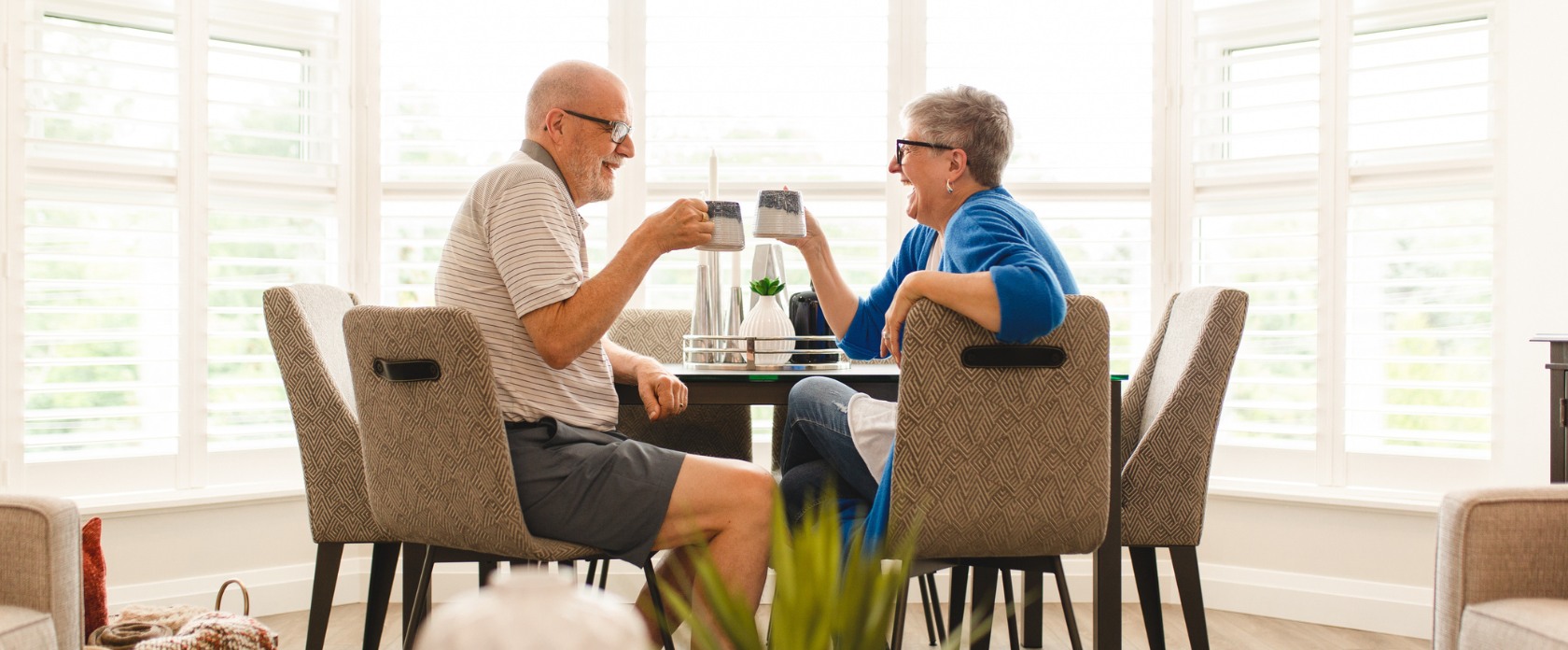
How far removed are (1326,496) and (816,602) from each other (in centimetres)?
314

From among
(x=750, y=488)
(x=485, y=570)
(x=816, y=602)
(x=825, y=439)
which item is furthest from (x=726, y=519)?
(x=816, y=602)

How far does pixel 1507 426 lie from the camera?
10.0ft

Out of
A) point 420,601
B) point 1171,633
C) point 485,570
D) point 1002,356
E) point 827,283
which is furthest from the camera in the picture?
point 1171,633

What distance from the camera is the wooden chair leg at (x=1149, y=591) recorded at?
7.38 feet

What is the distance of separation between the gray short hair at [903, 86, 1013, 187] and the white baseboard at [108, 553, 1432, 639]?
162 centimetres

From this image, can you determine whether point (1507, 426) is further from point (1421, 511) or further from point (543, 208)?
point (543, 208)

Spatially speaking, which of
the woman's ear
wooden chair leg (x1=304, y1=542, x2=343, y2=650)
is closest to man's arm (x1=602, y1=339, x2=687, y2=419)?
the woman's ear

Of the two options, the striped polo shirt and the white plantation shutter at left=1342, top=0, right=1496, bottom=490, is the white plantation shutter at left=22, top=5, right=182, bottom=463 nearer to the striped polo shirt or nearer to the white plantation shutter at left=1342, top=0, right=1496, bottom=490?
the striped polo shirt

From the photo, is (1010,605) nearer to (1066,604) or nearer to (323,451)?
(1066,604)

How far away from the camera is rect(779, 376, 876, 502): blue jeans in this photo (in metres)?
2.01

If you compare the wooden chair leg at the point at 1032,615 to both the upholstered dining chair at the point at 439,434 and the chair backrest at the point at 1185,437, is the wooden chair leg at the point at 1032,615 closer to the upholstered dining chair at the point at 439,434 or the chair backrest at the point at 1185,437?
the chair backrest at the point at 1185,437

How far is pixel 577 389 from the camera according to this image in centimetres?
192

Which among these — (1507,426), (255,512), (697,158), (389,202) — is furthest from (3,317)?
(1507,426)

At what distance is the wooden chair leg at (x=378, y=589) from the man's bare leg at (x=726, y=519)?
2.50 ft
